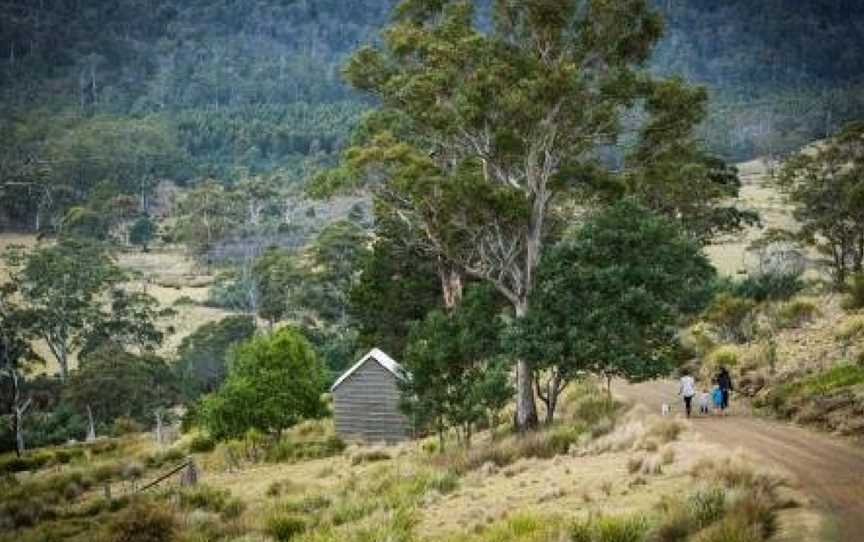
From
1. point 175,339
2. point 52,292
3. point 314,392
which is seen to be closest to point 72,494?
point 314,392

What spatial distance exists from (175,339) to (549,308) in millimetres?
70596

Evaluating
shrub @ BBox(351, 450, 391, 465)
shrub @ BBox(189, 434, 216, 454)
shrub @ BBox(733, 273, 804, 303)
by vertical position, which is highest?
shrub @ BBox(733, 273, 804, 303)

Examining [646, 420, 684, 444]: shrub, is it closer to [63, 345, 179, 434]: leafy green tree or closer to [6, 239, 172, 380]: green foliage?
[63, 345, 179, 434]: leafy green tree

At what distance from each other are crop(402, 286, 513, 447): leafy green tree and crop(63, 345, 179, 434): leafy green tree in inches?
1500

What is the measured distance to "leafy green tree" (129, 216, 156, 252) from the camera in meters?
133

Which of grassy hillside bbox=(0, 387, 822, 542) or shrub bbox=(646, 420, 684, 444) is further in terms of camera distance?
shrub bbox=(646, 420, 684, 444)

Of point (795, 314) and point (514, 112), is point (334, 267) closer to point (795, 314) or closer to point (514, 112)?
point (795, 314)

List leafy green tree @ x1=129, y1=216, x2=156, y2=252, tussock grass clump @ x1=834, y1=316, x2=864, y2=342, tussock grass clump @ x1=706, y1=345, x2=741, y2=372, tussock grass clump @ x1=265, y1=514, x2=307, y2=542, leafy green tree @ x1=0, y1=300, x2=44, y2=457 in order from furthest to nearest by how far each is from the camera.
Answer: leafy green tree @ x1=129, y1=216, x2=156, y2=252, leafy green tree @ x1=0, y1=300, x2=44, y2=457, tussock grass clump @ x1=706, y1=345, x2=741, y2=372, tussock grass clump @ x1=834, y1=316, x2=864, y2=342, tussock grass clump @ x1=265, y1=514, x2=307, y2=542

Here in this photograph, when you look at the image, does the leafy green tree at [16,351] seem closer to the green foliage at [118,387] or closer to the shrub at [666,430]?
the green foliage at [118,387]

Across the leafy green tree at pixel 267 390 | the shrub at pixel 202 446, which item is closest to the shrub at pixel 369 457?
the leafy green tree at pixel 267 390

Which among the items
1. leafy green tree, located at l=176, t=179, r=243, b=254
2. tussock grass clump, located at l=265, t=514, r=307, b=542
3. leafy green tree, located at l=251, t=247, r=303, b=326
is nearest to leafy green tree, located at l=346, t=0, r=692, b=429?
tussock grass clump, located at l=265, t=514, r=307, b=542

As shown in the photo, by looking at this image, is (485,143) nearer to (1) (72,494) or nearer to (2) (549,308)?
(2) (549,308)

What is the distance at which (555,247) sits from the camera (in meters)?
26.0

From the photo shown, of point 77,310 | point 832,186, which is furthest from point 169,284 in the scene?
point 832,186
